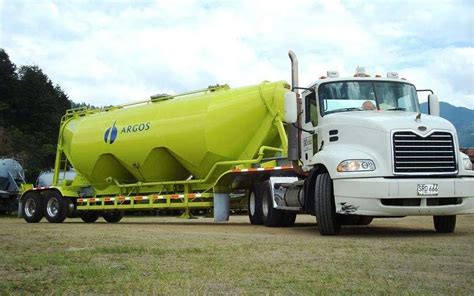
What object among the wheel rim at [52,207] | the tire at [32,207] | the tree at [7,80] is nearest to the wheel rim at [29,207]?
the tire at [32,207]

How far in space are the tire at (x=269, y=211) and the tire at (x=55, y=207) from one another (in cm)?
791

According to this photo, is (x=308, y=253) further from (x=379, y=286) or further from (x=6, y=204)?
(x=6, y=204)

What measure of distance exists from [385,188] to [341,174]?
762 mm

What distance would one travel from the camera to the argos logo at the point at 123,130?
17.1 m

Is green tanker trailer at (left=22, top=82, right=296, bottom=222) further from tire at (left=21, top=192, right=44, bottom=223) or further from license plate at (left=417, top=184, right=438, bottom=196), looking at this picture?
license plate at (left=417, top=184, right=438, bottom=196)

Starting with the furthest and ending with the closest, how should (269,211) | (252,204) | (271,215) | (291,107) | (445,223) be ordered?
1. (252,204)
2. (269,211)
3. (271,215)
4. (291,107)
5. (445,223)

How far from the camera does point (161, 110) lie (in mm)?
16844

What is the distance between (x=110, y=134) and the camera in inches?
714

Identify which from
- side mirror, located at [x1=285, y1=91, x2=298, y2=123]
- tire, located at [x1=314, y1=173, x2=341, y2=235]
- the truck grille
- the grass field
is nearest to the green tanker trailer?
side mirror, located at [x1=285, y1=91, x2=298, y2=123]

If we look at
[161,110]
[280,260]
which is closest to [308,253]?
[280,260]

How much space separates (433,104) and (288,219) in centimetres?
425

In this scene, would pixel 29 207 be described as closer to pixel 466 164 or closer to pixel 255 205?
pixel 255 205

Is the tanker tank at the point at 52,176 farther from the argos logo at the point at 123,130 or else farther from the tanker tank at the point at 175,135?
the argos logo at the point at 123,130

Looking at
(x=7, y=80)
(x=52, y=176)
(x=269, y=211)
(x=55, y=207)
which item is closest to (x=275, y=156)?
(x=269, y=211)
